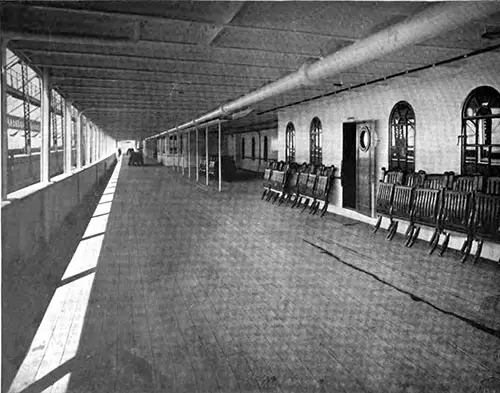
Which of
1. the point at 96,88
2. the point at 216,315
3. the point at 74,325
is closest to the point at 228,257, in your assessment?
the point at 216,315

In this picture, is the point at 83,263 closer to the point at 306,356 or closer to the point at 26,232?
the point at 26,232

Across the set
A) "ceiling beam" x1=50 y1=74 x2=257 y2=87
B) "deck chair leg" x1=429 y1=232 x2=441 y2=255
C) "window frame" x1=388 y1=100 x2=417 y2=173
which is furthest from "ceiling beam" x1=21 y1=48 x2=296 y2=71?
"deck chair leg" x1=429 y1=232 x2=441 y2=255

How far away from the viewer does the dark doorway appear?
7992 mm

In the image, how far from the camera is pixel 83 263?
14.8 feet

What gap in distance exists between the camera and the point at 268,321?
2959 mm

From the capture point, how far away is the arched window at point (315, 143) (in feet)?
29.9

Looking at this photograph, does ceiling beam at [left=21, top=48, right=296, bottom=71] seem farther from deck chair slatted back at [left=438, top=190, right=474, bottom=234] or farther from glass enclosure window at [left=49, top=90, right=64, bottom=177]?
deck chair slatted back at [left=438, top=190, right=474, bottom=234]

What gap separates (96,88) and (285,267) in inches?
199

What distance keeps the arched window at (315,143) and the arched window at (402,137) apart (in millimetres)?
2476

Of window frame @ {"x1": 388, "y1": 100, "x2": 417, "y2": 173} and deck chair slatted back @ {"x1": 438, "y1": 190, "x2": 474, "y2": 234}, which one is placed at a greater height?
window frame @ {"x1": 388, "y1": 100, "x2": 417, "y2": 173}

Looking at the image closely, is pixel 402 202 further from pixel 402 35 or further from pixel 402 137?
pixel 402 35

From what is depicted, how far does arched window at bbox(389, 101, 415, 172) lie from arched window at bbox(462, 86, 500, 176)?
987mm

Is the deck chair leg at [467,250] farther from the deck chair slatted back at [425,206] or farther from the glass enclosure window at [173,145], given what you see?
the glass enclosure window at [173,145]

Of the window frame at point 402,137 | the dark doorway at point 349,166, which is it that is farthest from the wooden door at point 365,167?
the window frame at point 402,137
